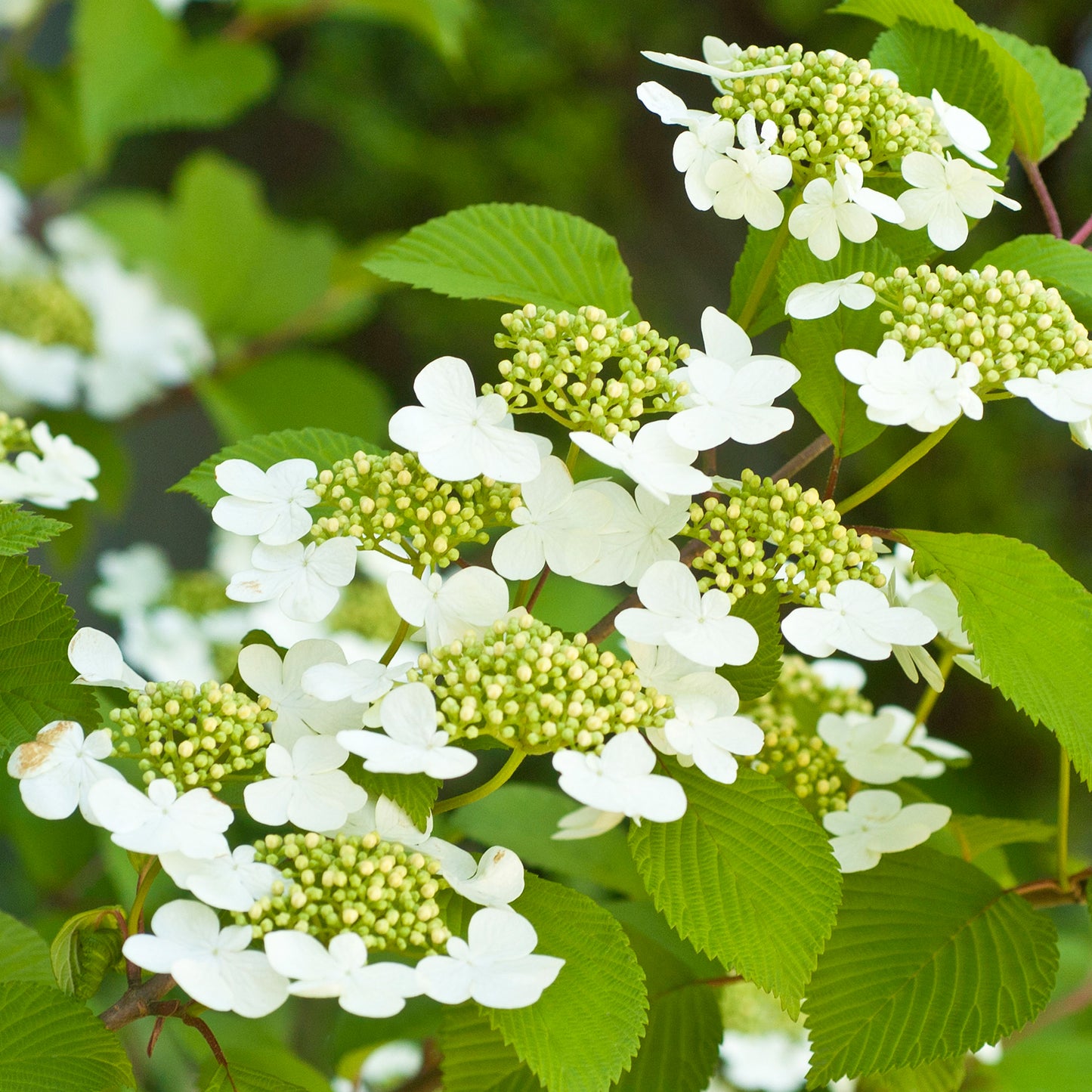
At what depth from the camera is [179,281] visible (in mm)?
1382

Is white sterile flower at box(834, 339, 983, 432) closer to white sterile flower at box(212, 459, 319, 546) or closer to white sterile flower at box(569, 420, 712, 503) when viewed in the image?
white sterile flower at box(569, 420, 712, 503)

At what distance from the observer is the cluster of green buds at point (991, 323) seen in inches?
14.7

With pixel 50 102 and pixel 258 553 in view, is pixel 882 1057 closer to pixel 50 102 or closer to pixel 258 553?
pixel 258 553

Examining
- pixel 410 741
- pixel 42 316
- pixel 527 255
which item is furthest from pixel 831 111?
pixel 42 316

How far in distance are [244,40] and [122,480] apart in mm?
516

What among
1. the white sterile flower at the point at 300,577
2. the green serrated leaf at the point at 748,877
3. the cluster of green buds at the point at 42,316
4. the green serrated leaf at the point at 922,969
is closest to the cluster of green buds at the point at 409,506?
the white sterile flower at the point at 300,577

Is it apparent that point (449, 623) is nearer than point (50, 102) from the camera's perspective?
Yes

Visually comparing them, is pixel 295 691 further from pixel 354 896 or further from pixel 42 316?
pixel 42 316

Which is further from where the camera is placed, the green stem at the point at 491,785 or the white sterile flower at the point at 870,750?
the white sterile flower at the point at 870,750

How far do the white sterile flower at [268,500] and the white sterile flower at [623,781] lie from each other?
125 millimetres

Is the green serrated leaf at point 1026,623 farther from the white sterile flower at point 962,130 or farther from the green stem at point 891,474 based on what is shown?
the white sterile flower at point 962,130

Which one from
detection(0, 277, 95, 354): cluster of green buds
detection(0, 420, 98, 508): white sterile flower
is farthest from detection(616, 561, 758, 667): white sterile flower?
detection(0, 277, 95, 354): cluster of green buds

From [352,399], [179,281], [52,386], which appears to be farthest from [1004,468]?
[52,386]

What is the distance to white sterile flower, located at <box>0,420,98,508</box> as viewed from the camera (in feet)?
1.57
